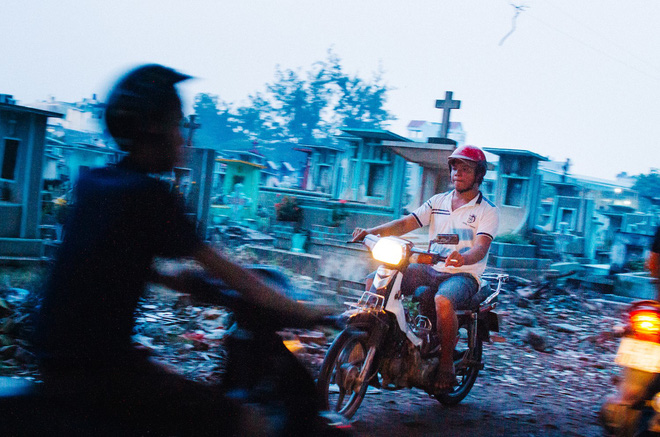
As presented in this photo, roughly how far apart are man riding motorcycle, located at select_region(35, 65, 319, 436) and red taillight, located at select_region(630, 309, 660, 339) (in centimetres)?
259

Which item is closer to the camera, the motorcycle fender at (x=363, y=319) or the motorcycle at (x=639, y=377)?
the motorcycle at (x=639, y=377)

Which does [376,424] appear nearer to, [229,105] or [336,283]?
[336,283]

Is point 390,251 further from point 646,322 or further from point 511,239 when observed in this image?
point 511,239

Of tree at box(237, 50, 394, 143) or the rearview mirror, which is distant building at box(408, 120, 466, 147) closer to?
tree at box(237, 50, 394, 143)

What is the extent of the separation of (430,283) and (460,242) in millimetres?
404

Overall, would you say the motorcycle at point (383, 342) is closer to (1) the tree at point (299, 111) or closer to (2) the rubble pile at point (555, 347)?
(2) the rubble pile at point (555, 347)

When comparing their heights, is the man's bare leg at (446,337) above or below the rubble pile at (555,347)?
above

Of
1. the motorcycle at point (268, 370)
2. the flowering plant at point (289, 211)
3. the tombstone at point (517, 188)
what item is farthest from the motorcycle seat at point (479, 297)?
the tombstone at point (517, 188)

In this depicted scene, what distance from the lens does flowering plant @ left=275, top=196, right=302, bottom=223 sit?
13984 millimetres

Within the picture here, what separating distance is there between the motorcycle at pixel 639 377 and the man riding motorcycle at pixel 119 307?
260 cm

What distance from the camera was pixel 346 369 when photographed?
388cm

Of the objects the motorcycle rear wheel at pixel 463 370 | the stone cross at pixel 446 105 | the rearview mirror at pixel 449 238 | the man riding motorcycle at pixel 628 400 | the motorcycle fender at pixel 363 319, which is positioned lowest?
the motorcycle rear wheel at pixel 463 370

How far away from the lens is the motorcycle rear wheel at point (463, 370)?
4.80 metres

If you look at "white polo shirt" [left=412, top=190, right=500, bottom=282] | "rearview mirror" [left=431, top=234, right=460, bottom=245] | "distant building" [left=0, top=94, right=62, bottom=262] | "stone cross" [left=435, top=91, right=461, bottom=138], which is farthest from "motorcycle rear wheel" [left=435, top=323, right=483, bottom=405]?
"stone cross" [left=435, top=91, right=461, bottom=138]
